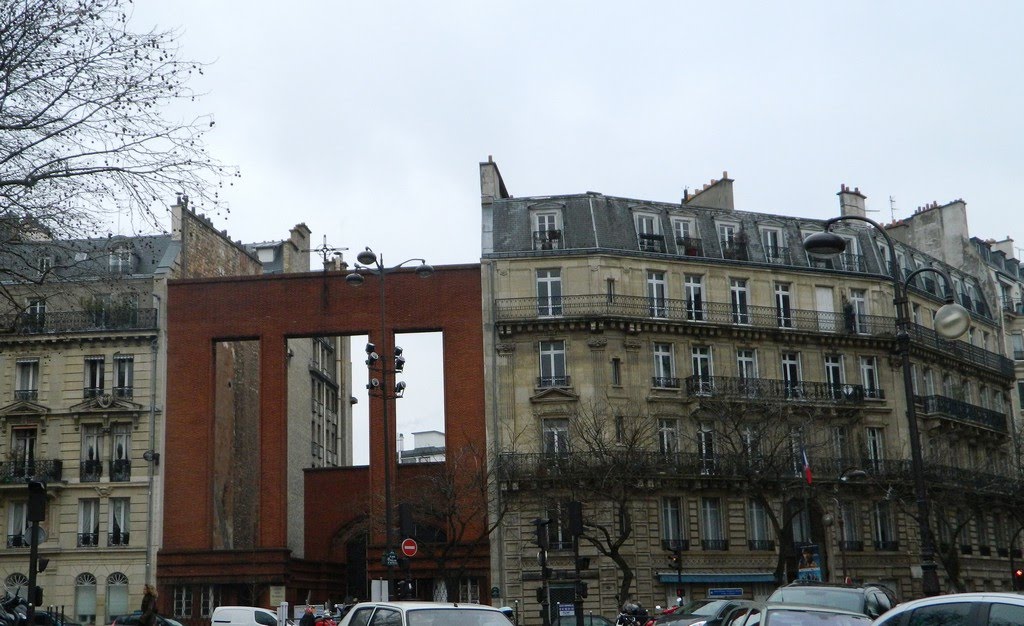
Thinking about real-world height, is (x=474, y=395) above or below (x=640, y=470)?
above

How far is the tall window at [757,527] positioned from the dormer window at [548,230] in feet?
42.1

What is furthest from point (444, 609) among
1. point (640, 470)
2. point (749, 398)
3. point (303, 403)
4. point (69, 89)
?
point (303, 403)

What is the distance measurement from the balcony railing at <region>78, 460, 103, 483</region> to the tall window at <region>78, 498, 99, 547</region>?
2.49ft

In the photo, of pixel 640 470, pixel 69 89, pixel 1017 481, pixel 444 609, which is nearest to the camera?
pixel 444 609

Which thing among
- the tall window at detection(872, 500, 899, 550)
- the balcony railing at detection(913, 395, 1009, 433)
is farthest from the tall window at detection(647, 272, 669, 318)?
the balcony railing at detection(913, 395, 1009, 433)

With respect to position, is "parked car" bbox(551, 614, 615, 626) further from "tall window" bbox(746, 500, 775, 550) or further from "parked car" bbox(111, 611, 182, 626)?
"tall window" bbox(746, 500, 775, 550)

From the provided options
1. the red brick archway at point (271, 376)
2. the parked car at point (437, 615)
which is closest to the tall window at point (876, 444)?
the red brick archway at point (271, 376)

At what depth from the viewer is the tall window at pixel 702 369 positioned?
4822 cm

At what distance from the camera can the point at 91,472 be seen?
47.3 meters

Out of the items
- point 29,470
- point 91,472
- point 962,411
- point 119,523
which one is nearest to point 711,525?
point 962,411

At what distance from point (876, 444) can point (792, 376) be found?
4642 millimetres

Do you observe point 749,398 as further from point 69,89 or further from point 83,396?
point 69,89

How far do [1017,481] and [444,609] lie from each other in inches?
1893

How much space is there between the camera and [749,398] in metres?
47.4
